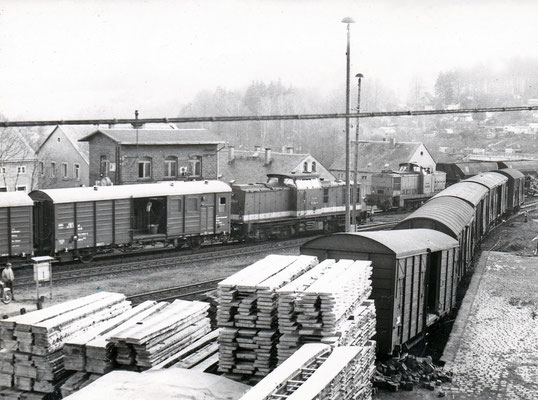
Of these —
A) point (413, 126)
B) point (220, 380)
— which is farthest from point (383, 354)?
point (413, 126)

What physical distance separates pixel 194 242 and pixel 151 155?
37.0ft

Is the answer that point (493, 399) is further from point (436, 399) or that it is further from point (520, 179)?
point (520, 179)

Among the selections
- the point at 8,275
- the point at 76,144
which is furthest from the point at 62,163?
the point at 8,275

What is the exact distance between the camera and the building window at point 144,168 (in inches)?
1527

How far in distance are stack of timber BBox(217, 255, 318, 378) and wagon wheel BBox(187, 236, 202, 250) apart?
18.5 m

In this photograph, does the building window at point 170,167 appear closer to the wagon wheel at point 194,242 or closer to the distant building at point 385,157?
the wagon wheel at point 194,242

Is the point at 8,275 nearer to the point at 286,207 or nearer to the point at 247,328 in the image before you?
the point at 247,328

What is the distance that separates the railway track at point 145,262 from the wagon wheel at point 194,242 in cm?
37

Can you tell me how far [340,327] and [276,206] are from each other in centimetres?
2126

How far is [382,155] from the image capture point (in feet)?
201

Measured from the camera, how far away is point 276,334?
1081 centimetres

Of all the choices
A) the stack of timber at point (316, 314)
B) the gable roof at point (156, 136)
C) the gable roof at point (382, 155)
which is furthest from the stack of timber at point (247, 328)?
the gable roof at point (382, 155)

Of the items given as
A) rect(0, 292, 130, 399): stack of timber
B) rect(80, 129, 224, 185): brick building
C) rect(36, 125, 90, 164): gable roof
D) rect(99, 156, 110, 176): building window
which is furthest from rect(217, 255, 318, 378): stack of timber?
rect(36, 125, 90, 164): gable roof

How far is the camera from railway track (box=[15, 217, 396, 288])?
2308 centimetres
